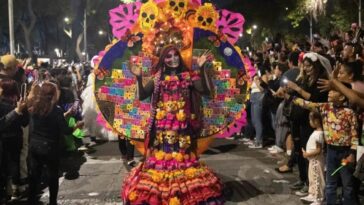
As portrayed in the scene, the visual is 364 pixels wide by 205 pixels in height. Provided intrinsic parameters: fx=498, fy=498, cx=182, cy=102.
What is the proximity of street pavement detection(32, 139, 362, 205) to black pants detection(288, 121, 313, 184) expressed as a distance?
1.12ft

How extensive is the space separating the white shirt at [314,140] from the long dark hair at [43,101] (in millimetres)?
3296

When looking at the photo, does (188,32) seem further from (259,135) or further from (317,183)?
(259,135)

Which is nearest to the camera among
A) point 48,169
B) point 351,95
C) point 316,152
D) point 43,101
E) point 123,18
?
point 351,95

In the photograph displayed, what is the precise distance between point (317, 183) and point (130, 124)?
8.21 ft

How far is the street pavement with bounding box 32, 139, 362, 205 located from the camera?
678cm

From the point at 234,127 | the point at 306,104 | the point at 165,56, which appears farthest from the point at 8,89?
Answer: the point at 306,104

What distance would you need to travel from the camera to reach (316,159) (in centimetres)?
644

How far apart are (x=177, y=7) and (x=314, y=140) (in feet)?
7.97

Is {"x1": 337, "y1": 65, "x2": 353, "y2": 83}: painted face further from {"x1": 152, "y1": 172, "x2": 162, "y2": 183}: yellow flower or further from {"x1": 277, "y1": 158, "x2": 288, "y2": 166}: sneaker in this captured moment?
{"x1": 277, "y1": 158, "x2": 288, "y2": 166}: sneaker

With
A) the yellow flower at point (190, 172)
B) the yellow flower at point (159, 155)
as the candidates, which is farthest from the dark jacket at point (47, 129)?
the yellow flower at point (190, 172)

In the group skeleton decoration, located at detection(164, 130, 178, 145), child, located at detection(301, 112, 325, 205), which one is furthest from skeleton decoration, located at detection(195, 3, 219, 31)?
child, located at detection(301, 112, 325, 205)

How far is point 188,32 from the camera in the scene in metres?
5.78

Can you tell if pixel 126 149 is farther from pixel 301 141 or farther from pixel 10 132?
pixel 301 141

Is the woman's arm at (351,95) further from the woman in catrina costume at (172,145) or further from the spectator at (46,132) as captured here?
the spectator at (46,132)
